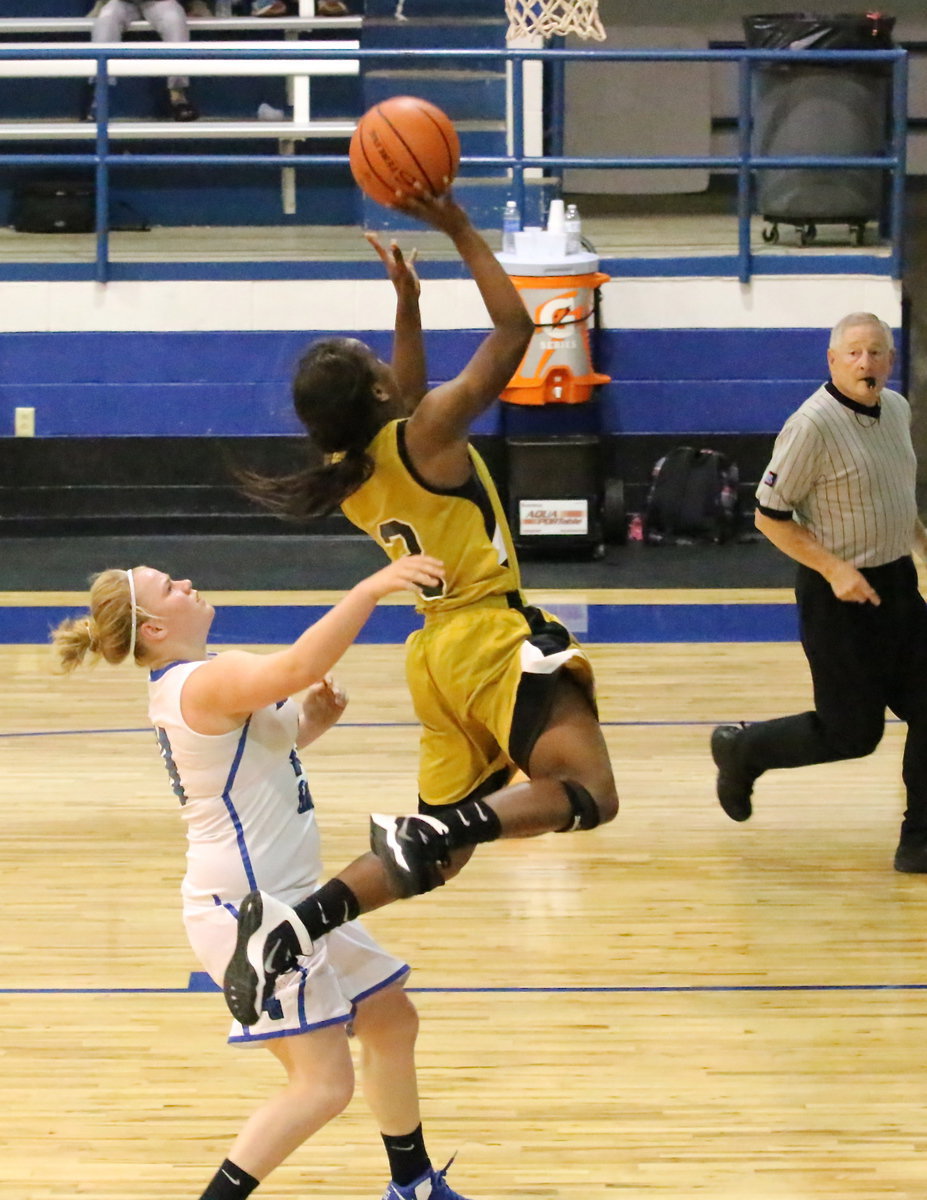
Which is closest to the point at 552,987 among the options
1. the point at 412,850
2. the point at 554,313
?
the point at 412,850

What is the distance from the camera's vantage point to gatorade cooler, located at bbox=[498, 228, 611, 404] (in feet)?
29.0

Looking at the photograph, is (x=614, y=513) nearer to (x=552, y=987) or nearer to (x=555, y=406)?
(x=555, y=406)

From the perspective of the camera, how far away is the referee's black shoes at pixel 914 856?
511cm

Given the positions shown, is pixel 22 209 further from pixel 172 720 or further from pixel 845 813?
pixel 172 720

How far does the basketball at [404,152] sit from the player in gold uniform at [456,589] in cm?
8

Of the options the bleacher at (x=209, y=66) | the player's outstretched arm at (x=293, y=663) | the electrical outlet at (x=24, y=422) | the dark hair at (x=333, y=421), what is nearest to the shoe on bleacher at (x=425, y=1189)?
the player's outstretched arm at (x=293, y=663)

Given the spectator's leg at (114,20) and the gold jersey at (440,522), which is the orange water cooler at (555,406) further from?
the gold jersey at (440,522)

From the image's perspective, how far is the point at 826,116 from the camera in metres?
9.86

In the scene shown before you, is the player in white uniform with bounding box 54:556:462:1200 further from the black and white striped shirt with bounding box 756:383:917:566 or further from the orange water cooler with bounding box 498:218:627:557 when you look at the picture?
the orange water cooler with bounding box 498:218:627:557

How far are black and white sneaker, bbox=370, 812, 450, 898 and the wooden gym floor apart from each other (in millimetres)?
647

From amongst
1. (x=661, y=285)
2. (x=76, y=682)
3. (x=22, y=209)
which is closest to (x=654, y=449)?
(x=661, y=285)

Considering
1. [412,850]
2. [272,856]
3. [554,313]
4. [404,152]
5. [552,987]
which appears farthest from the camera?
[554,313]

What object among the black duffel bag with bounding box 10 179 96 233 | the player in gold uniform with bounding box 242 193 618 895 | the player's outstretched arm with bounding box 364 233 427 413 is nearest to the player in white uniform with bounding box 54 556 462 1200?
the player in gold uniform with bounding box 242 193 618 895

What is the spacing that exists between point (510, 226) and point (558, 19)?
112cm
